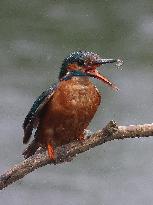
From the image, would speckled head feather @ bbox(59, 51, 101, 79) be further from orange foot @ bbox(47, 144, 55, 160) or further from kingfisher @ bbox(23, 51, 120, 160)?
orange foot @ bbox(47, 144, 55, 160)

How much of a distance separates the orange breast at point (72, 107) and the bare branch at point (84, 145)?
53mm

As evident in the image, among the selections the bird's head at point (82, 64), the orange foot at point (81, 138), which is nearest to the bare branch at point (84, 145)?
the orange foot at point (81, 138)

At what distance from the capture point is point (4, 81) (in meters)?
5.05

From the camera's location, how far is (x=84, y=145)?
1860 millimetres

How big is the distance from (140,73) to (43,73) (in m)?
0.55

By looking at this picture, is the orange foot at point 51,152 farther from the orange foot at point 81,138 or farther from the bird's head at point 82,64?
the bird's head at point 82,64

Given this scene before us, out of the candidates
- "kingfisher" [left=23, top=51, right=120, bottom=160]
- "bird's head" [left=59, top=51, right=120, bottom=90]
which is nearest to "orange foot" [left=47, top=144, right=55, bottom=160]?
"kingfisher" [left=23, top=51, right=120, bottom=160]

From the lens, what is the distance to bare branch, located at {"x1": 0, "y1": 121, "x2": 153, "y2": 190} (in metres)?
1.78

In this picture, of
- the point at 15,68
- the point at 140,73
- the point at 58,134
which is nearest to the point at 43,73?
the point at 15,68

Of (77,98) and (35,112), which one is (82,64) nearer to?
(77,98)

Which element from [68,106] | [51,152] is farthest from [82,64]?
[51,152]

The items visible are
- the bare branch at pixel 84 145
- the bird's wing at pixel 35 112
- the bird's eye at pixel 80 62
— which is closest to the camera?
the bare branch at pixel 84 145

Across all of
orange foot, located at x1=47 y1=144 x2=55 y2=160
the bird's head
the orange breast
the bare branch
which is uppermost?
the bird's head

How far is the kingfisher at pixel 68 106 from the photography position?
6.28ft
